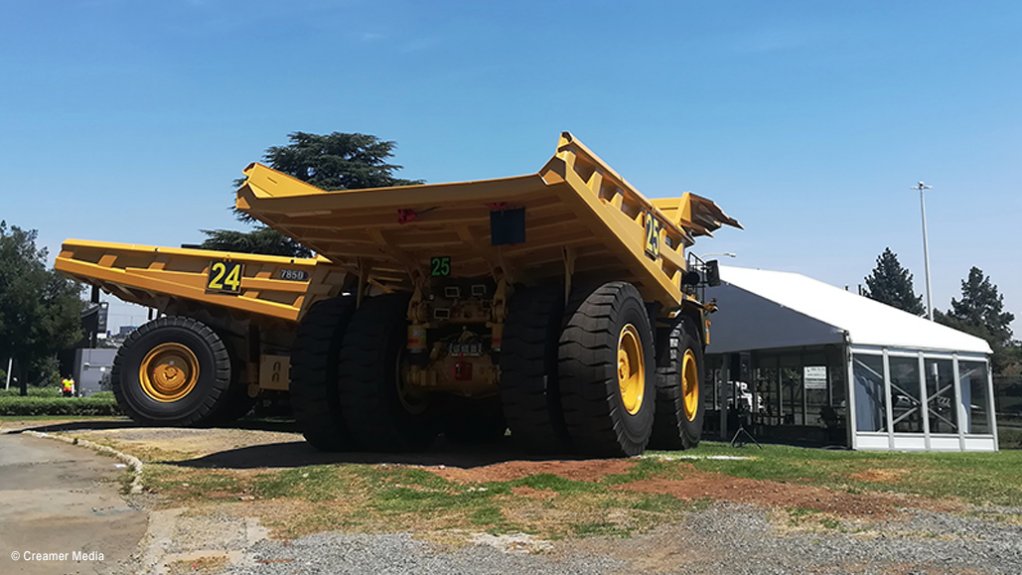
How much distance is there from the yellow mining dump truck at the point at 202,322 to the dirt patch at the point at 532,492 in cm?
704

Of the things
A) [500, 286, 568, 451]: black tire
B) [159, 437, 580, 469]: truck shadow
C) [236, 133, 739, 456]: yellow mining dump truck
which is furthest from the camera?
[159, 437, 580, 469]: truck shadow

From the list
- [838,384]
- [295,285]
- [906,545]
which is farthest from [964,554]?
[838,384]

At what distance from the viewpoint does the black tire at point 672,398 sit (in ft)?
35.3

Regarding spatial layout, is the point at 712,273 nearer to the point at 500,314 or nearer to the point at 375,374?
the point at 500,314

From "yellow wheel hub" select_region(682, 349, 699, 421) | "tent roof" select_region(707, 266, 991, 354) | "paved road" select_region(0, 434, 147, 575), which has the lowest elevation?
"paved road" select_region(0, 434, 147, 575)

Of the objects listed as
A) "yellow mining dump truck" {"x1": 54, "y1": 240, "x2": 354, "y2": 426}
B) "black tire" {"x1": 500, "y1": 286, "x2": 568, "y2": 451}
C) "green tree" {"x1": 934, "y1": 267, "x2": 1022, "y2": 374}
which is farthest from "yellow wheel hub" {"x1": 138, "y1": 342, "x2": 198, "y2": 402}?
"green tree" {"x1": 934, "y1": 267, "x2": 1022, "y2": 374}

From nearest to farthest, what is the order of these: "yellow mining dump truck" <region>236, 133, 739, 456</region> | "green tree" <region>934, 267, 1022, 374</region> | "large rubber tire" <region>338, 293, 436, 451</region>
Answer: "yellow mining dump truck" <region>236, 133, 739, 456</region>
"large rubber tire" <region>338, 293, 436, 451</region>
"green tree" <region>934, 267, 1022, 374</region>

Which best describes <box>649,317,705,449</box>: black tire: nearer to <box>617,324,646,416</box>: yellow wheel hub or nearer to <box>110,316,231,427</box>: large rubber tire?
<box>617,324,646,416</box>: yellow wheel hub

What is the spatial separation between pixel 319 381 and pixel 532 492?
10.7 feet

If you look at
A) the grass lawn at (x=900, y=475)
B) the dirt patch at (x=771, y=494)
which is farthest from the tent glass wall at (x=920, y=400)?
the dirt patch at (x=771, y=494)

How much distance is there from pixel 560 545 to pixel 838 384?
542 inches

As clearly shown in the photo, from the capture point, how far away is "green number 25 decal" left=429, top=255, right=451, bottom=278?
364 inches

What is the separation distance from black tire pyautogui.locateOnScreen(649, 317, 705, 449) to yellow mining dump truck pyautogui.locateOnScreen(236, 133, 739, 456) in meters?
0.04

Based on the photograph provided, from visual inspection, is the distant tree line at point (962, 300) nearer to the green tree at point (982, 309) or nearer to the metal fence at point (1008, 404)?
the green tree at point (982, 309)
